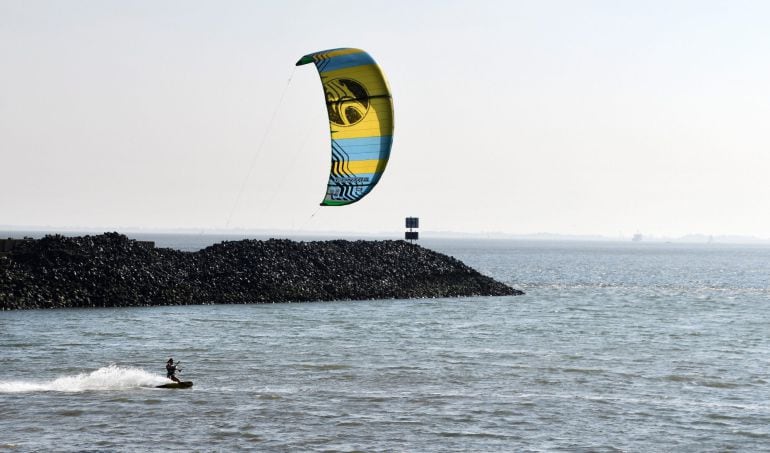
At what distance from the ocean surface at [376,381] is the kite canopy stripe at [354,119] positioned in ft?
18.8

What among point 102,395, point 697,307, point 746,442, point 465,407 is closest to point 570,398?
point 465,407

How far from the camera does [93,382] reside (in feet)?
89.1

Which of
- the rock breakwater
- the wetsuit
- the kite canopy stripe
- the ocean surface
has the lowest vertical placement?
the ocean surface

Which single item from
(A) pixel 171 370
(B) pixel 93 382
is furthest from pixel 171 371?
(B) pixel 93 382

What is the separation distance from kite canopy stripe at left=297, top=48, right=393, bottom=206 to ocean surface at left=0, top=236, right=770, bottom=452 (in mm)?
5723

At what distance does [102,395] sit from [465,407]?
8.89 meters

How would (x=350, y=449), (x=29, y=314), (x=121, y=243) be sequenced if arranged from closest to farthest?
(x=350, y=449)
(x=29, y=314)
(x=121, y=243)

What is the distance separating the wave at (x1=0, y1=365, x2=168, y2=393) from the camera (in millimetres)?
26422

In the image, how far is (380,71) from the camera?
3394cm

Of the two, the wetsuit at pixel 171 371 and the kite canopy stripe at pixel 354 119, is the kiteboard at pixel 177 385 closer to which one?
the wetsuit at pixel 171 371

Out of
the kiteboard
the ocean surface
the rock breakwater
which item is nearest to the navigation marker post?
the rock breakwater

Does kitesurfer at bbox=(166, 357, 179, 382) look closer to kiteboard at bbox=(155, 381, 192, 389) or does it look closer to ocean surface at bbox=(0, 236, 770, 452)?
kiteboard at bbox=(155, 381, 192, 389)

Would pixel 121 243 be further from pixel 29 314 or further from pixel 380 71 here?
pixel 380 71

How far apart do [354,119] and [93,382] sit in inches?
496
